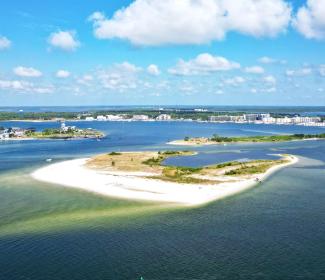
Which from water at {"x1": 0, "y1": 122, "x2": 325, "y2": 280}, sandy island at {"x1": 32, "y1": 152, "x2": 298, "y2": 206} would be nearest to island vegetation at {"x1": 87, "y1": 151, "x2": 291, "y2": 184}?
sandy island at {"x1": 32, "y1": 152, "x2": 298, "y2": 206}

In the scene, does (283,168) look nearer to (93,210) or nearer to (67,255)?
(93,210)

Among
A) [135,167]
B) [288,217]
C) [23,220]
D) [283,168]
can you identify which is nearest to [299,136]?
[283,168]

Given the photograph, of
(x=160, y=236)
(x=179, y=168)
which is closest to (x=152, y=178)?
(x=179, y=168)

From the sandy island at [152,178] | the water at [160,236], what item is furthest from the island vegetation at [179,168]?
the water at [160,236]

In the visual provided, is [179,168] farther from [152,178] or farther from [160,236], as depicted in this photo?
[160,236]

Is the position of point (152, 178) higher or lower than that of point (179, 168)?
lower

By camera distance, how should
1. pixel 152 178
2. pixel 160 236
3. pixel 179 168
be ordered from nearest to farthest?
pixel 160 236 < pixel 152 178 < pixel 179 168

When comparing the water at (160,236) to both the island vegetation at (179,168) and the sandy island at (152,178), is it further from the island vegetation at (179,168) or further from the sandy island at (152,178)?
the island vegetation at (179,168)

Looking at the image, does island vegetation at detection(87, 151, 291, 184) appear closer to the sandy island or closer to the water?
the sandy island
